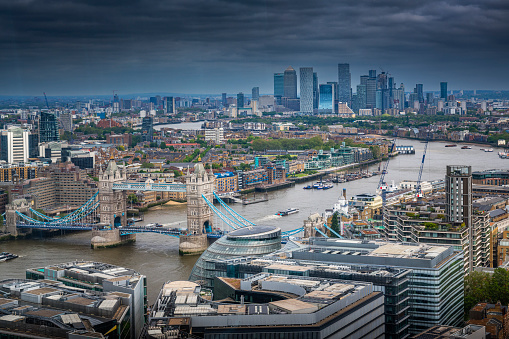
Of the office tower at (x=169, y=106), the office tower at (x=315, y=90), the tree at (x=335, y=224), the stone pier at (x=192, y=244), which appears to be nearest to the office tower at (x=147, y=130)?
the office tower at (x=169, y=106)

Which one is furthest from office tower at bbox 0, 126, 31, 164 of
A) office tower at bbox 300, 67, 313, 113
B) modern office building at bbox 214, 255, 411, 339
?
office tower at bbox 300, 67, 313, 113

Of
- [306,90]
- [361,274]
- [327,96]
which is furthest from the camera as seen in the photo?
[327,96]

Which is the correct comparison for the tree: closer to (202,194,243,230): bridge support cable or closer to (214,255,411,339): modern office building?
(202,194,243,230): bridge support cable

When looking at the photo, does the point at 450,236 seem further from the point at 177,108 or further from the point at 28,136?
the point at 177,108

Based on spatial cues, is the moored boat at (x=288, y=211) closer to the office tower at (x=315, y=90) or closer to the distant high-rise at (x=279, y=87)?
the distant high-rise at (x=279, y=87)

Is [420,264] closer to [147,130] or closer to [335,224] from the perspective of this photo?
[335,224]

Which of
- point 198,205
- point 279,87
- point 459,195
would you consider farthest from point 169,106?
point 459,195


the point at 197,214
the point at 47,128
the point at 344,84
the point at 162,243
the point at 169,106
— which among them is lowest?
the point at 162,243
